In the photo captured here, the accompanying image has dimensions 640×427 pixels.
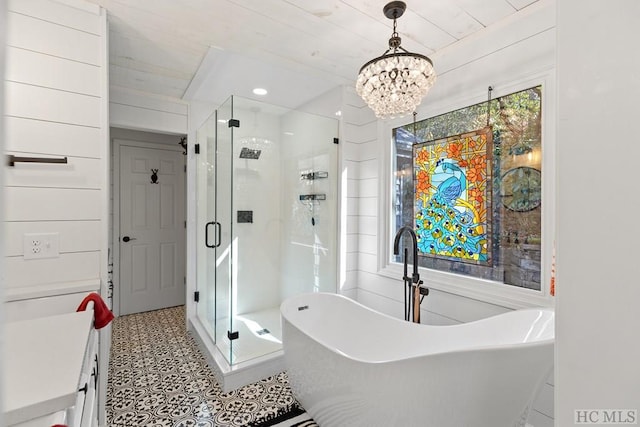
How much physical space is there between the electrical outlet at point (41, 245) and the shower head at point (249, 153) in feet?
5.11

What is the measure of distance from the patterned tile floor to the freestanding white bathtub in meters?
0.41

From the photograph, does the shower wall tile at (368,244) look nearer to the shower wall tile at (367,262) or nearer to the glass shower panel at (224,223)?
the shower wall tile at (367,262)

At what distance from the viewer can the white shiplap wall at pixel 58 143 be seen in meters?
1.52

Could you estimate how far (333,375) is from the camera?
4.88ft

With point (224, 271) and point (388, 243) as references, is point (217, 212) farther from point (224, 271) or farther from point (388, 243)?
point (388, 243)

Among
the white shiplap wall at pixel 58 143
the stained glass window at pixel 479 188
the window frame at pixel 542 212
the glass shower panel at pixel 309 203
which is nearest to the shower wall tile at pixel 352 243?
the glass shower panel at pixel 309 203

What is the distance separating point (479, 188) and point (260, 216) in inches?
81.4

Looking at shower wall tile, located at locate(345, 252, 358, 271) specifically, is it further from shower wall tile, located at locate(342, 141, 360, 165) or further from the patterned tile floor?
the patterned tile floor

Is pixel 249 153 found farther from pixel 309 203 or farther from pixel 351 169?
pixel 351 169

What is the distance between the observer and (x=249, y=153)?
2.89 metres

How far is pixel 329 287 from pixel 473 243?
1.38 meters
